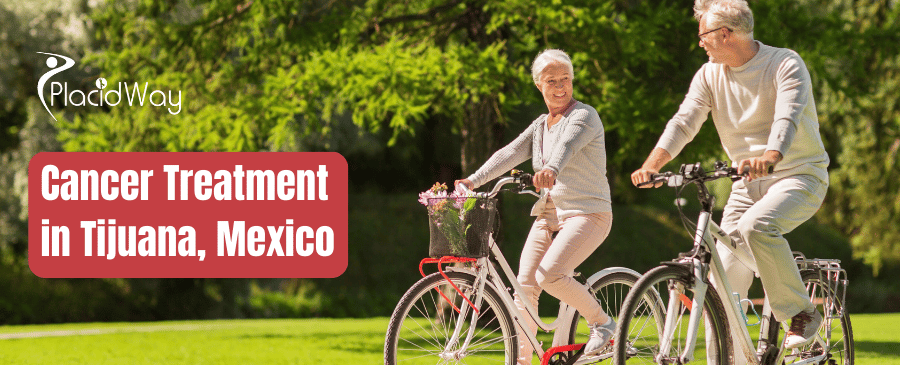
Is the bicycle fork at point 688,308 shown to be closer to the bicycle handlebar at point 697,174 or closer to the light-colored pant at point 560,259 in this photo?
the bicycle handlebar at point 697,174

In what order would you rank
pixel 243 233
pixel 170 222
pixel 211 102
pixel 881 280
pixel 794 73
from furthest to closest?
pixel 881 280 < pixel 243 233 < pixel 170 222 < pixel 211 102 < pixel 794 73

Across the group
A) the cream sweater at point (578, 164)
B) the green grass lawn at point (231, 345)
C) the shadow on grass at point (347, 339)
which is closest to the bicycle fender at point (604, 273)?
the cream sweater at point (578, 164)

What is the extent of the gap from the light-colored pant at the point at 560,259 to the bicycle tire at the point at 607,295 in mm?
150

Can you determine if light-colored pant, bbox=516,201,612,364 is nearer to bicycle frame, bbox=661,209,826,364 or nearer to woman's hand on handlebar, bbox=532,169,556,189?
woman's hand on handlebar, bbox=532,169,556,189

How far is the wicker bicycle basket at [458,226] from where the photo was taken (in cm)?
432

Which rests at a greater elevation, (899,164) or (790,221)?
(899,164)

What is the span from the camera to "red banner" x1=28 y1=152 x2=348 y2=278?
44.1 feet

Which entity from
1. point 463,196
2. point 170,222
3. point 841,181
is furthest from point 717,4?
point 841,181

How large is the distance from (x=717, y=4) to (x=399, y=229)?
1807cm

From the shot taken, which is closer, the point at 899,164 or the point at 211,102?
the point at 211,102

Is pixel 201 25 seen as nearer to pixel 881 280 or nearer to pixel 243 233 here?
pixel 243 233

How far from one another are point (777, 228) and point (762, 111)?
20.8 inches

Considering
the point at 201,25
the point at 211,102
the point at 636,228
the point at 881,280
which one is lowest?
the point at 881,280

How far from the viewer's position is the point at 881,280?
25906 mm
